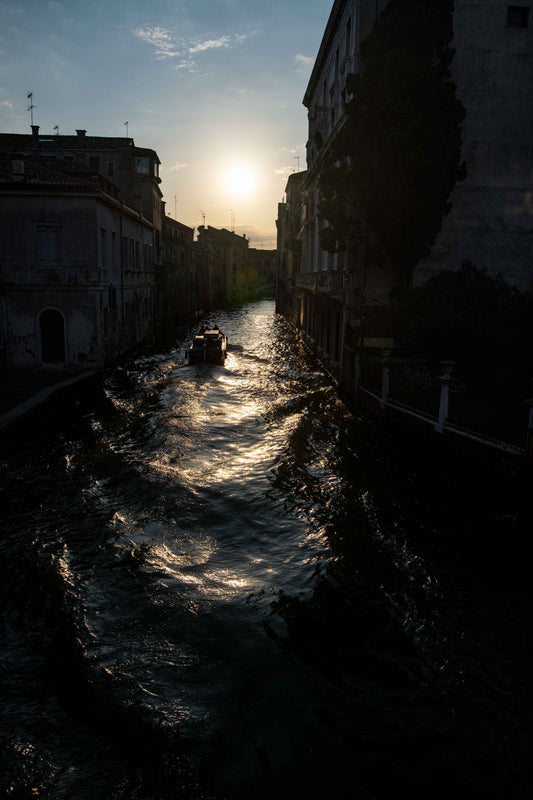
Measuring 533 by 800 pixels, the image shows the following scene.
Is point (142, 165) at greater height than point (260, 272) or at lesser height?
greater

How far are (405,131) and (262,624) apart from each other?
14162 millimetres

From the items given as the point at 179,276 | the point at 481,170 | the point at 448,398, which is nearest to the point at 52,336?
the point at 448,398

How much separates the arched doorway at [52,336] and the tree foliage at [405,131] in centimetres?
1124

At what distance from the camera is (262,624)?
22.6 feet

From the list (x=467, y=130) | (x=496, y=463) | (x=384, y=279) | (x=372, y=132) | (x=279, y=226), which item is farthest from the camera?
(x=279, y=226)

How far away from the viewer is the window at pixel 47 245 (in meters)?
20.0

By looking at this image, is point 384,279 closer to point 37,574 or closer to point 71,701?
point 37,574

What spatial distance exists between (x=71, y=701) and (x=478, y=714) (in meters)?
4.04

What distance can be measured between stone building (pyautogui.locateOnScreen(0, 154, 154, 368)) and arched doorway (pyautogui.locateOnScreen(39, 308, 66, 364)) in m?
0.03

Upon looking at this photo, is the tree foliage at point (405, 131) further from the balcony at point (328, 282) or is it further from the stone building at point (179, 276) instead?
the stone building at point (179, 276)

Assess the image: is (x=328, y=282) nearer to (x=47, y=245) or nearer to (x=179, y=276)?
(x=47, y=245)

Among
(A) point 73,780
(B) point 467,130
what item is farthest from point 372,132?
(A) point 73,780

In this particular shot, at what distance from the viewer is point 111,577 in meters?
7.84

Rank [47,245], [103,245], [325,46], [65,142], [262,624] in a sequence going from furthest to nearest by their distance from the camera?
[65,142] < [325,46] < [103,245] < [47,245] < [262,624]
